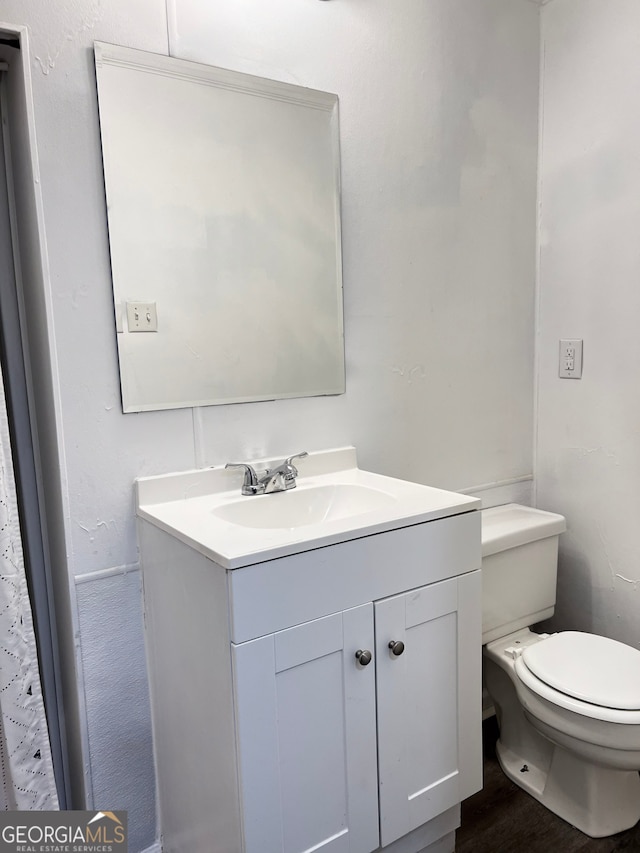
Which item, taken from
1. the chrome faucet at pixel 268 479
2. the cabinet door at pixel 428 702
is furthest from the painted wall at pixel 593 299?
the chrome faucet at pixel 268 479

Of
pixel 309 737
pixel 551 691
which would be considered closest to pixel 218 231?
pixel 309 737

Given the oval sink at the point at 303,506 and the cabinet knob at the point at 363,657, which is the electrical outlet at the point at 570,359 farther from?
the cabinet knob at the point at 363,657

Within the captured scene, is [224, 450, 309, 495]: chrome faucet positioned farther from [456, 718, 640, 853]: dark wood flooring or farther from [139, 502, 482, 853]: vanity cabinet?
[456, 718, 640, 853]: dark wood flooring

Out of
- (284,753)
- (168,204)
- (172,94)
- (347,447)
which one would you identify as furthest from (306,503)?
(172,94)

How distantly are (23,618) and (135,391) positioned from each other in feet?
1.71

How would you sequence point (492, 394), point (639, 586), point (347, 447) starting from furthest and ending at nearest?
point (492, 394) < point (639, 586) < point (347, 447)

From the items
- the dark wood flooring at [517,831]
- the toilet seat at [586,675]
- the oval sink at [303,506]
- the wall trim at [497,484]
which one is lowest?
Result: the dark wood flooring at [517,831]

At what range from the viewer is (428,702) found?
4.55 feet

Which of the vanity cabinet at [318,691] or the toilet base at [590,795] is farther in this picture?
the toilet base at [590,795]

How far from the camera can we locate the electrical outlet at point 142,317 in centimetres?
143

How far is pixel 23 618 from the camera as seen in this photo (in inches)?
51.1

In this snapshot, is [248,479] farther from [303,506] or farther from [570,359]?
[570,359]

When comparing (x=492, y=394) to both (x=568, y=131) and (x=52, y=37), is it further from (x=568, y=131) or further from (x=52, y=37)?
(x=52, y=37)

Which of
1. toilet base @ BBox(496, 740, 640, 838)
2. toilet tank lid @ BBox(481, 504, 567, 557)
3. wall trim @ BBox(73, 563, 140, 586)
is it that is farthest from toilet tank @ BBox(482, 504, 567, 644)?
wall trim @ BBox(73, 563, 140, 586)
